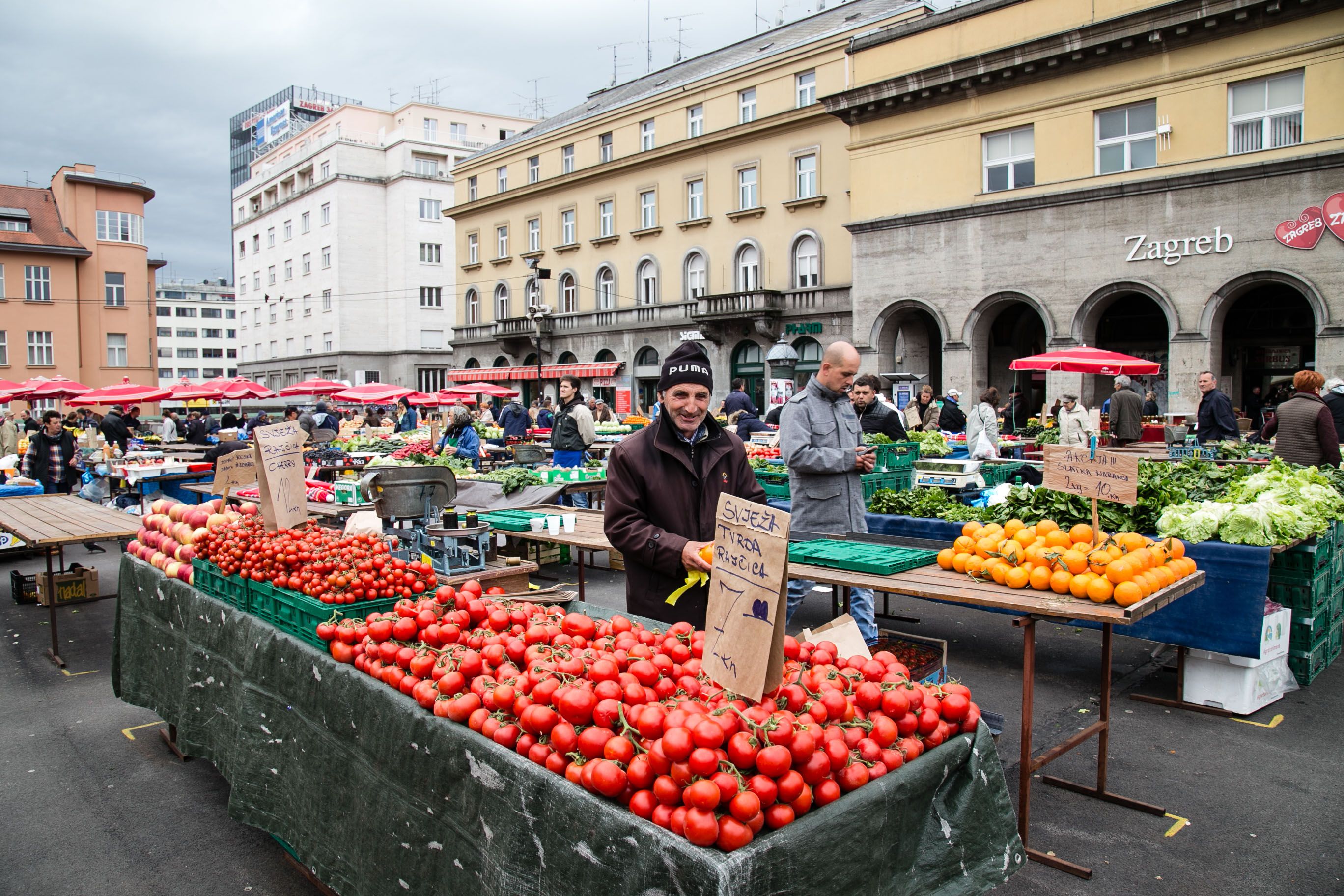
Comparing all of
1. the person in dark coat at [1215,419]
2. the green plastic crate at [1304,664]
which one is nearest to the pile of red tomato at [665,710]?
the green plastic crate at [1304,664]

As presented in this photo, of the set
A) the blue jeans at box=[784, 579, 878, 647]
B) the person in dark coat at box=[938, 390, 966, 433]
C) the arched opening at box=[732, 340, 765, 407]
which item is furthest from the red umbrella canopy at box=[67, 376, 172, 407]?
the blue jeans at box=[784, 579, 878, 647]

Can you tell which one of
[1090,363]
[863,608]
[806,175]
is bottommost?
[863,608]

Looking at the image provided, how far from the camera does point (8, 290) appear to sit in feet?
145

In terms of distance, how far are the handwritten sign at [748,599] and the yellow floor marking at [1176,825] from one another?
283 centimetres

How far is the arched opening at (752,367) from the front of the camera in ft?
107

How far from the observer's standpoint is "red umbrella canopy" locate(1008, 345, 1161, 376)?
1494cm

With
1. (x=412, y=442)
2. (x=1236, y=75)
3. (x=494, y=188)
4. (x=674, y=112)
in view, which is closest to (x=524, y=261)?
(x=494, y=188)

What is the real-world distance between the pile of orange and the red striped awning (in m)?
32.7

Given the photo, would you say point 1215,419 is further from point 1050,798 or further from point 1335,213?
point 1050,798

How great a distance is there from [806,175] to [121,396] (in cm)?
2248

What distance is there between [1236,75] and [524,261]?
30.6 metres

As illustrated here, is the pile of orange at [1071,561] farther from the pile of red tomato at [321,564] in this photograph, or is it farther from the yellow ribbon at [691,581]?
the pile of red tomato at [321,564]

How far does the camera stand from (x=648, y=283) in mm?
36531

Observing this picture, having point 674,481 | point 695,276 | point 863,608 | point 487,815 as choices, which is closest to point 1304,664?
point 863,608
